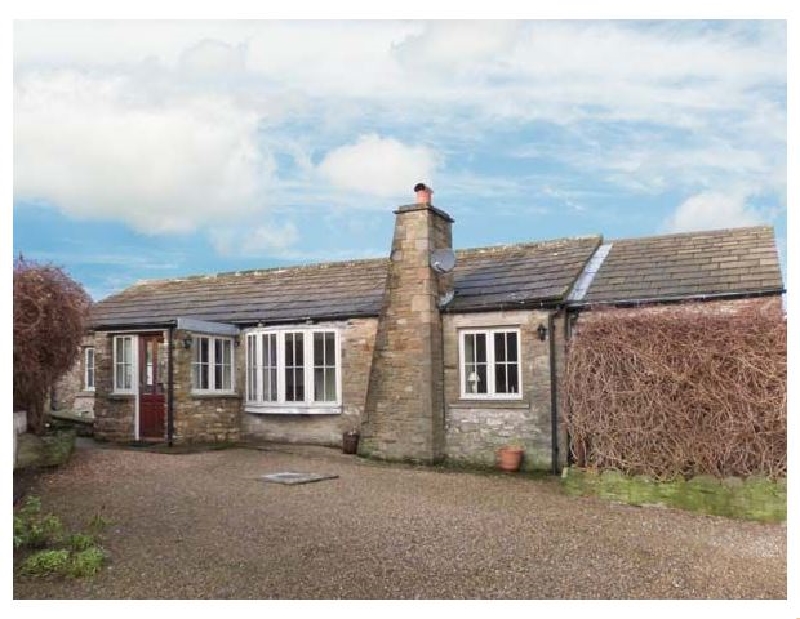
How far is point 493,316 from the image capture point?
544 inches

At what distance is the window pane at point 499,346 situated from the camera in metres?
13.8

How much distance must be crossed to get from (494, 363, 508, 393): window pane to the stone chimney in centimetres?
102

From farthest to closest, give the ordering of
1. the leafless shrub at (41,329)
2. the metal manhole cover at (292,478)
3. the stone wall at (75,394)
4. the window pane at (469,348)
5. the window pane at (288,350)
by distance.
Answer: the stone wall at (75,394) → the window pane at (288,350) → the window pane at (469,348) → the metal manhole cover at (292,478) → the leafless shrub at (41,329)

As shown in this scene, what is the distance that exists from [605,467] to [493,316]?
397 cm

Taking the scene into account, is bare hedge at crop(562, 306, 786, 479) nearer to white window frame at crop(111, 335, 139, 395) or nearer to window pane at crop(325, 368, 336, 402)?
window pane at crop(325, 368, 336, 402)

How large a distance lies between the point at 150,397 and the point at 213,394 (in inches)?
53.9

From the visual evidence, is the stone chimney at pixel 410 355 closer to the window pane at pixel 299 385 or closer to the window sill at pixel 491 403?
the window sill at pixel 491 403

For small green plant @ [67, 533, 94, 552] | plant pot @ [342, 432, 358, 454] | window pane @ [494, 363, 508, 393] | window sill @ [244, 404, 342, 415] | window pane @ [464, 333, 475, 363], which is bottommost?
small green plant @ [67, 533, 94, 552]

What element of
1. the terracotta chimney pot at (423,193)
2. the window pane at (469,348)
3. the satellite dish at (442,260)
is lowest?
the window pane at (469,348)

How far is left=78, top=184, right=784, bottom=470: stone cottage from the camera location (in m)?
13.4

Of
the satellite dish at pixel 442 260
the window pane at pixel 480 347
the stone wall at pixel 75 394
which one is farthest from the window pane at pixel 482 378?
the stone wall at pixel 75 394

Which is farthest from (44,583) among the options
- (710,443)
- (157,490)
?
(710,443)

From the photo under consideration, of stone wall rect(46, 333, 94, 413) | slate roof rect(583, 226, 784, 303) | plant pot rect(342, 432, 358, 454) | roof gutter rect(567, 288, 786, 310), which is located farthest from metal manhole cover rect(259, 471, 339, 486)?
stone wall rect(46, 333, 94, 413)

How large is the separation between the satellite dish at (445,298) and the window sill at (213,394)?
5.43 m
